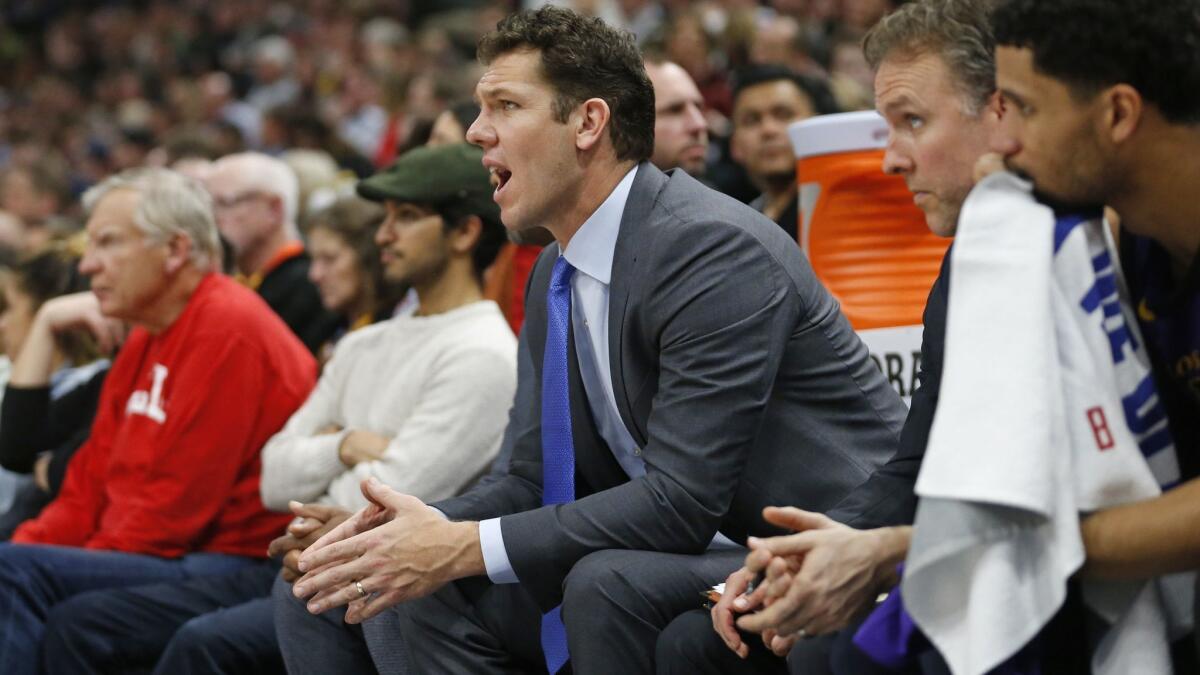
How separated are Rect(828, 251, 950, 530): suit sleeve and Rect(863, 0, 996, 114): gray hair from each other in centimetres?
38

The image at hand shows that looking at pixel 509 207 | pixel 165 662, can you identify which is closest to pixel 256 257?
pixel 165 662

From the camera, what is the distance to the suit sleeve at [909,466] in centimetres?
217

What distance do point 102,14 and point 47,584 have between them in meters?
11.3

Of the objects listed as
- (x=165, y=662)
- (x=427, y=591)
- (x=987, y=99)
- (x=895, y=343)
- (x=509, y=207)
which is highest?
(x=987, y=99)

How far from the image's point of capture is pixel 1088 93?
1.81 meters

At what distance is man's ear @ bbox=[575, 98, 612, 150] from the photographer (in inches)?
107

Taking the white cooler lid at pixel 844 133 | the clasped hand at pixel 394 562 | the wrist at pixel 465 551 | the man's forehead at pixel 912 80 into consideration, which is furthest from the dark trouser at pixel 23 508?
the man's forehead at pixel 912 80

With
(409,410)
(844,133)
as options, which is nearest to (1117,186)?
(844,133)

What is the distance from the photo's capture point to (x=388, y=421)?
3598 millimetres

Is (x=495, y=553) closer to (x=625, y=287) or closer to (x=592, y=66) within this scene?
(x=625, y=287)

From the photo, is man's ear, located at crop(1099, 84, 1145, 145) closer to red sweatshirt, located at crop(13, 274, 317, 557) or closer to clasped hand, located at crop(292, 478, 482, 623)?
clasped hand, located at crop(292, 478, 482, 623)

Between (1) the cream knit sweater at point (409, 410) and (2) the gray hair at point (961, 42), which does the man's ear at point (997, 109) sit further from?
(1) the cream knit sweater at point (409, 410)

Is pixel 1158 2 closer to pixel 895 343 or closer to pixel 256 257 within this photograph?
pixel 895 343

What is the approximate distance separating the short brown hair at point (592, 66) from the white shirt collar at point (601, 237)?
4.0 inches
